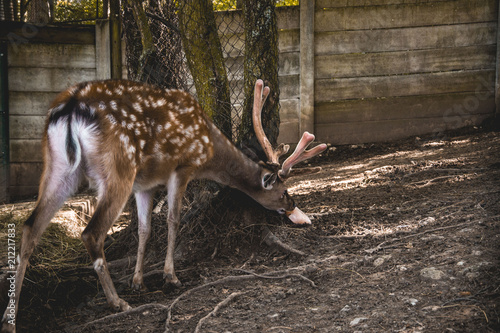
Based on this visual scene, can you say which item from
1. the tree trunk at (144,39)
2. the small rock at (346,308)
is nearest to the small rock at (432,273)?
the small rock at (346,308)

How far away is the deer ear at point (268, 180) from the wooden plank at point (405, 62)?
293 centimetres

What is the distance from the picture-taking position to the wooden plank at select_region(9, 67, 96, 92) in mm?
6574

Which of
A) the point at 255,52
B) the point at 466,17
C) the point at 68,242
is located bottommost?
the point at 68,242

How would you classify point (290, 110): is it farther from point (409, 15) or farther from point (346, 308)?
point (346, 308)

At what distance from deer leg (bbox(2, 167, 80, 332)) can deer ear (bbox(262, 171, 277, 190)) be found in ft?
4.79

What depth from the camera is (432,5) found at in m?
6.76

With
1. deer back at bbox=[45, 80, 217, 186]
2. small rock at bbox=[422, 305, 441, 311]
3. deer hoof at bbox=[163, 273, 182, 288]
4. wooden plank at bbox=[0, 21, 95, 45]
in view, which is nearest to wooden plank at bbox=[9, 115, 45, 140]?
wooden plank at bbox=[0, 21, 95, 45]

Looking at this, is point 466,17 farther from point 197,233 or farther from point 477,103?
point 197,233

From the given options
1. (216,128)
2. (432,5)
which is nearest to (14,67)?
(216,128)

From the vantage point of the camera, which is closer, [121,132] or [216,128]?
[121,132]

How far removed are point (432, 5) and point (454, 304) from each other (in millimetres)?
5073

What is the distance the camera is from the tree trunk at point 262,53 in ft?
13.6

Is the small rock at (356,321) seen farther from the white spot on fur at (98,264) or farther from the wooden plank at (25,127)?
the wooden plank at (25,127)

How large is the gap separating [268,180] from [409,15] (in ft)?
12.1
